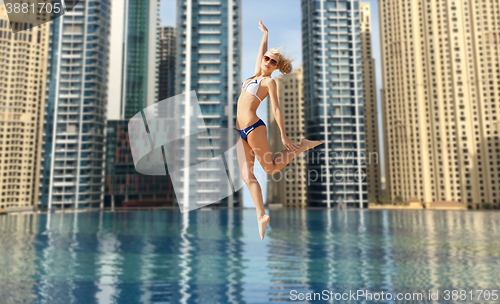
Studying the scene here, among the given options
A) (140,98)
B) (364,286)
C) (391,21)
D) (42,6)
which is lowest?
(364,286)

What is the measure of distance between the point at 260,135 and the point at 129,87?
191 m

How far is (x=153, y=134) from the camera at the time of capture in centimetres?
296

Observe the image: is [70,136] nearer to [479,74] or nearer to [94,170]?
[94,170]

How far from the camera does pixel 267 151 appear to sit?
222 cm

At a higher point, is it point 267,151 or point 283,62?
point 283,62

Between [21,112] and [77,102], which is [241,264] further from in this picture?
[21,112]

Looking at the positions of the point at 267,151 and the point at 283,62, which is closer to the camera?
the point at 267,151

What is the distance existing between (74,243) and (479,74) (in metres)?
173

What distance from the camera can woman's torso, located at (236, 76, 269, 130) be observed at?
2.20 meters

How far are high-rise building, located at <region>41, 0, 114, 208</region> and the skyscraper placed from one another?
1372cm

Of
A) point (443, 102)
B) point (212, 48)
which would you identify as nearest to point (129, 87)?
point (212, 48)

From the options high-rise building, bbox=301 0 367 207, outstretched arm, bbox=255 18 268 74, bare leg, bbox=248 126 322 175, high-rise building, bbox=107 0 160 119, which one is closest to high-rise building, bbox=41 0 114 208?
high-rise building, bbox=107 0 160 119

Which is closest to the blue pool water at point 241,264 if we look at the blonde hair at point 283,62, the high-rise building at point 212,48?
the blonde hair at point 283,62

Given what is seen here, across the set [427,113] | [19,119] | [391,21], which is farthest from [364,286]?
[391,21]
